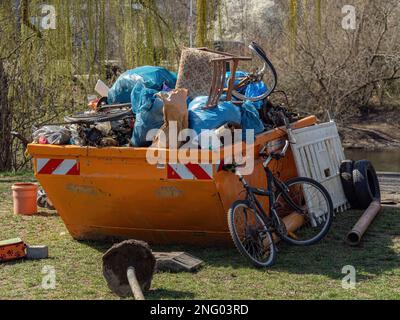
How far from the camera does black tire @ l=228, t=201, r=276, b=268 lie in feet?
22.6

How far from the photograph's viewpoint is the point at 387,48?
25547mm

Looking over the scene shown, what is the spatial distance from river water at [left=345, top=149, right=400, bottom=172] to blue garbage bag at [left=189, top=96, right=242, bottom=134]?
14855 millimetres

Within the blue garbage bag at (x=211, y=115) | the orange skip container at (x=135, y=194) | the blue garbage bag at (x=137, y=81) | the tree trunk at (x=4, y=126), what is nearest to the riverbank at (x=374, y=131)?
the tree trunk at (x=4, y=126)

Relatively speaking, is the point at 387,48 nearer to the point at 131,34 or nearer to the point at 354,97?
the point at 354,97

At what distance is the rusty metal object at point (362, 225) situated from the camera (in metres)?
7.86

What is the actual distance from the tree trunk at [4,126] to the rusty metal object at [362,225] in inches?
335

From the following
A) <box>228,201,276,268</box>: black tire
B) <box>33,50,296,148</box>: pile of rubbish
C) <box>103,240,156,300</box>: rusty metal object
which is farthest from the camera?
<box>33,50,296,148</box>: pile of rubbish

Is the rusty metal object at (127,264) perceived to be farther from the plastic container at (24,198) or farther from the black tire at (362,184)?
the black tire at (362,184)

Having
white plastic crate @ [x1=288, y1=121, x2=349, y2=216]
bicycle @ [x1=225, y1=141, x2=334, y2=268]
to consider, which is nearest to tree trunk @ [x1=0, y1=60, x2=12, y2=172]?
white plastic crate @ [x1=288, y1=121, x2=349, y2=216]

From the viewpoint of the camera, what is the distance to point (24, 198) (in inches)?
376

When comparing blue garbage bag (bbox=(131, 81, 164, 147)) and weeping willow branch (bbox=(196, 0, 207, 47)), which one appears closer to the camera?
blue garbage bag (bbox=(131, 81, 164, 147))

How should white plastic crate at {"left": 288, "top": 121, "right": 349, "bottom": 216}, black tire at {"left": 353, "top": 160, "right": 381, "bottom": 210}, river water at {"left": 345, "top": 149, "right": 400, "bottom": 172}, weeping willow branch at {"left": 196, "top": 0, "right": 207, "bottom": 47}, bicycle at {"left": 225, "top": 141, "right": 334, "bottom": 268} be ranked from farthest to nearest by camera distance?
river water at {"left": 345, "top": 149, "right": 400, "bottom": 172}, weeping willow branch at {"left": 196, "top": 0, "right": 207, "bottom": 47}, black tire at {"left": 353, "top": 160, "right": 381, "bottom": 210}, white plastic crate at {"left": 288, "top": 121, "right": 349, "bottom": 216}, bicycle at {"left": 225, "top": 141, "right": 334, "bottom": 268}

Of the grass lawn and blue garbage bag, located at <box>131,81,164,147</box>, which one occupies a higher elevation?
blue garbage bag, located at <box>131,81,164,147</box>

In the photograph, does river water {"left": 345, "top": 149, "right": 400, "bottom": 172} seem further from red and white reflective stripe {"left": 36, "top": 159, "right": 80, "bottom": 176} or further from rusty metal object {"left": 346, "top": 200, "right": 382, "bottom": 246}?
red and white reflective stripe {"left": 36, "top": 159, "right": 80, "bottom": 176}
